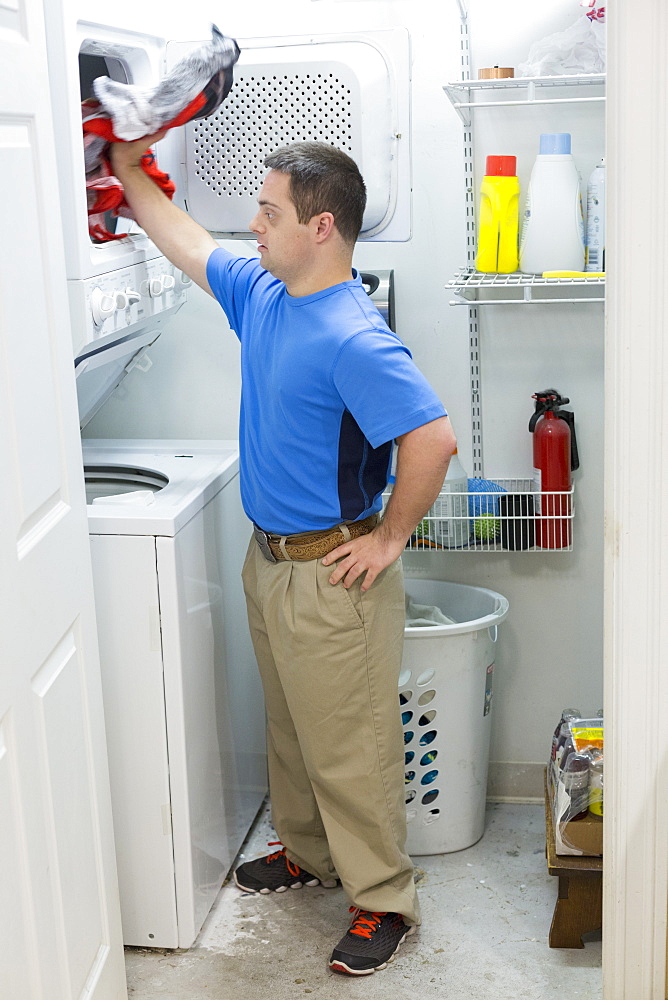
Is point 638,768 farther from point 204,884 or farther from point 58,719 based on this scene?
point 204,884

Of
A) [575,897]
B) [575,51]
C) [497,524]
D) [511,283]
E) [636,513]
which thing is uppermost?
[575,51]

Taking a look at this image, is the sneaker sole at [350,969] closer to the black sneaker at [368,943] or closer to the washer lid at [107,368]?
the black sneaker at [368,943]

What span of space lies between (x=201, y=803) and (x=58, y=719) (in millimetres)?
727

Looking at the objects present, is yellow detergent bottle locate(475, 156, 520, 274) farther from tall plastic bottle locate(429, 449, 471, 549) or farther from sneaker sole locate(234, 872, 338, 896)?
sneaker sole locate(234, 872, 338, 896)

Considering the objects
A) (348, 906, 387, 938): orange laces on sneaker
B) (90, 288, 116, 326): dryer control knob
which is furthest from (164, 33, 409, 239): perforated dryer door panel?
(348, 906, 387, 938): orange laces on sneaker

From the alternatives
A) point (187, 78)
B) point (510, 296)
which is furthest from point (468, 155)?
point (187, 78)

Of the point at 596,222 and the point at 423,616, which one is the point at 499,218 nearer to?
the point at 596,222

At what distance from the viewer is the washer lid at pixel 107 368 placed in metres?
2.27

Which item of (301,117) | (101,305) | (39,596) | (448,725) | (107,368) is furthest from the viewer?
(448,725)

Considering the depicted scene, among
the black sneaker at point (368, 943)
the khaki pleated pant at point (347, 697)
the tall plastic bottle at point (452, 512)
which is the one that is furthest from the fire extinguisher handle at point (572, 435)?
the black sneaker at point (368, 943)

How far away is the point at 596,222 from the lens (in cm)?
242

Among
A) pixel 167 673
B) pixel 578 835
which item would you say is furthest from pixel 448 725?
pixel 167 673

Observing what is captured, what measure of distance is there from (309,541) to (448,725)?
27.9 inches

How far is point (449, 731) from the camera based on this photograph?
263 cm
